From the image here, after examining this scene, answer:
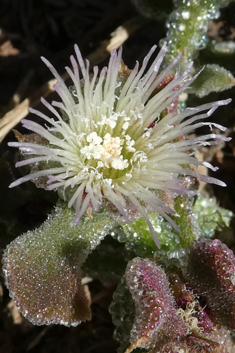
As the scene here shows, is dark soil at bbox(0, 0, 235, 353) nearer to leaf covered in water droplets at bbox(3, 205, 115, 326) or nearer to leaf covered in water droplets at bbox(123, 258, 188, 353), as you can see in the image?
leaf covered in water droplets at bbox(3, 205, 115, 326)

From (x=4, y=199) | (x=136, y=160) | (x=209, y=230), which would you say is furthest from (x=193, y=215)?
(x=4, y=199)

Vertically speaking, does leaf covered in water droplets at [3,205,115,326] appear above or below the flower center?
below

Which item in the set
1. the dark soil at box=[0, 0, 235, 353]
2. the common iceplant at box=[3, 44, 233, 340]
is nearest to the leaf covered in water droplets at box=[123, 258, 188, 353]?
the common iceplant at box=[3, 44, 233, 340]

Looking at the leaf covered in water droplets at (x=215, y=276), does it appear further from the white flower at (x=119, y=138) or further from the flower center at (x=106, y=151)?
the flower center at (x=106, y=151)

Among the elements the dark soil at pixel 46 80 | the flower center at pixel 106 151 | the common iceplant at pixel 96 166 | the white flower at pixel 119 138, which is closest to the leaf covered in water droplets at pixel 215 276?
the common iceplant at pixel 96 166

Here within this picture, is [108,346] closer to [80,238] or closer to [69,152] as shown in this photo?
[80,238]

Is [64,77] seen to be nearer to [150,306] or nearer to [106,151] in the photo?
[106,151]

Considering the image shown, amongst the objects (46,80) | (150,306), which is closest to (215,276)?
(150,306)
